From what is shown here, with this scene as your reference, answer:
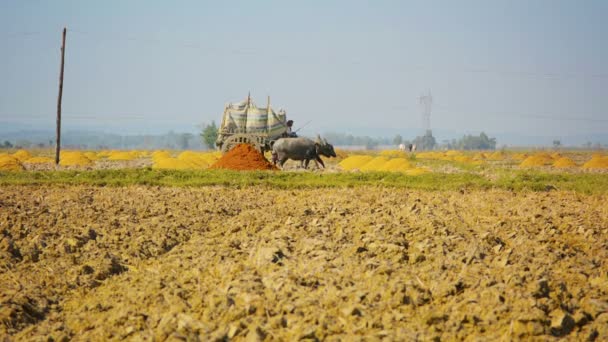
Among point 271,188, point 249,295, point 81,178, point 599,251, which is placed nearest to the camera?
point 249,295

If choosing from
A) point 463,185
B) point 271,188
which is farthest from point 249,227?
point 463,185

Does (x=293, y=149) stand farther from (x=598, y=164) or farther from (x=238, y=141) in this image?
(x=598, y=164)

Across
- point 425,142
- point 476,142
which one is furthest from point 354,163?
point 476,142

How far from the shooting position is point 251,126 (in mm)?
29672

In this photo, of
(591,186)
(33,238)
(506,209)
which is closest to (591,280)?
(506,209)

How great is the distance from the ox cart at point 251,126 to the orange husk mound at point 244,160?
2343mm

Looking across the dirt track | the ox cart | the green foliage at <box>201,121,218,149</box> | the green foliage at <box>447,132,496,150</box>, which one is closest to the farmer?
the ox cart

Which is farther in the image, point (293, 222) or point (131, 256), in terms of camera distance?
point (293, 222)

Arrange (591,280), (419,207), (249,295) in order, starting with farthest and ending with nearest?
(419,207)
(591,280)
(249,295)

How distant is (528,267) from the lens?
8.44 m

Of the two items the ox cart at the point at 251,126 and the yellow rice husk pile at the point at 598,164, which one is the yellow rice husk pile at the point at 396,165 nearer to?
the ox cart at the point at 251,126

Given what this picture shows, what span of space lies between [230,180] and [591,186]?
38.4 ft

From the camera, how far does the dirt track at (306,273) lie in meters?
7.02

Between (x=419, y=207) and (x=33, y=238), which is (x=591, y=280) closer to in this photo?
(x=419, y=207)
